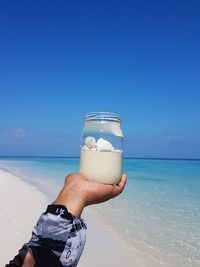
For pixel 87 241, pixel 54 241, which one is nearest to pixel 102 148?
pixel 54 241

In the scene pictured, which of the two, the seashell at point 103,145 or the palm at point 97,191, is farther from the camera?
the seashell at point 103,145

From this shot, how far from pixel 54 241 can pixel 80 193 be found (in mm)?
248

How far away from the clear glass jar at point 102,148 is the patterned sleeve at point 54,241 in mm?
464

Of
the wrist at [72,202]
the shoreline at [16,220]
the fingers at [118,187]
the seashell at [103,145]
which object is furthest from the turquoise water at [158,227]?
the wrist at [72,202]

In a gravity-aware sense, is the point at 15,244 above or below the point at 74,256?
below

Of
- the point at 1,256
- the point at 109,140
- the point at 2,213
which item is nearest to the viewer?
the point at 109,140

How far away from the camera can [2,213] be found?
848 centimetres

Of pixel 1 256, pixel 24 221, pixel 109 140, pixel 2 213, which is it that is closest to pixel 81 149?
pixel 109 140

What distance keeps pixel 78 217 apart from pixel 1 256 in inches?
172

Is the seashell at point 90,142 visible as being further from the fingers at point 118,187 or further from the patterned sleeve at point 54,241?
the patterned sleeve at point 54,241

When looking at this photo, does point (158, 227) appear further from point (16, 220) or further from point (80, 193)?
point (80, 193)

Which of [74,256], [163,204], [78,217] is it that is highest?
[78,217]

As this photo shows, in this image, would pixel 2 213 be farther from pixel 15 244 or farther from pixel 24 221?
pixel 15 244

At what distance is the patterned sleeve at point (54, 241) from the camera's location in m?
1.32
